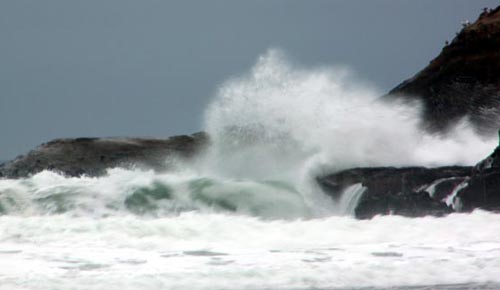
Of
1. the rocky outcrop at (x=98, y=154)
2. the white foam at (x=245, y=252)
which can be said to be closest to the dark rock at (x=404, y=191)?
the white foam at (x=245, y=252)

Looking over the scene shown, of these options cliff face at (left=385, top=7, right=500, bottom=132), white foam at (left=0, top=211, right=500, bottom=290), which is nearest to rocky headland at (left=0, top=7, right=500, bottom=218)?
cliff face at (left=385, top=7, right=500, bottom=132)

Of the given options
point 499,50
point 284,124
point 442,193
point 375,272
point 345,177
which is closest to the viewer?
point 375,272

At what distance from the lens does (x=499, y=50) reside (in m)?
24.8

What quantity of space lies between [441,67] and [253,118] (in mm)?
6395

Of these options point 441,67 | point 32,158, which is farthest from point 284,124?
point 32,158

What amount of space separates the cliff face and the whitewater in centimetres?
53

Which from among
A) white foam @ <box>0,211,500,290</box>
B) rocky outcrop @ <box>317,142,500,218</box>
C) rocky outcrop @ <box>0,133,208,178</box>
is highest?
rocky outcrop @ <box>0,133,208,178</box>

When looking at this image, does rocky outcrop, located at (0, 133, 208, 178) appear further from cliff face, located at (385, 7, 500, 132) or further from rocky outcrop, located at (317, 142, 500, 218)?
rocky outcrop, located at (317, 142, 500, 218)

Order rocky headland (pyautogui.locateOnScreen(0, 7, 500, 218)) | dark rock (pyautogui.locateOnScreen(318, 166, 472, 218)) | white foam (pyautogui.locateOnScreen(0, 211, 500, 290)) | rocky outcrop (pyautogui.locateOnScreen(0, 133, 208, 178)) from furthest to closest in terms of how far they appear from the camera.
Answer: rocky outcrop (pyautogui.locateOnScreen(0, 133, 208, 178))
rocky headland (pyautogui.locateOnScreen(0, 7, 500, 218))
dark rock (pyautogui.locateOnScreen(318, 166, 472, 218))
white foam (pyautogui.locateOnScreen(0, 211, 500, 290))

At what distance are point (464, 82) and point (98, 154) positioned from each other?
10369 millimetres

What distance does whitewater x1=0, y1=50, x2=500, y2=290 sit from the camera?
35.0 ft

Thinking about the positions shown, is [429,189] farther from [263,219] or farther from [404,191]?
[263,219]

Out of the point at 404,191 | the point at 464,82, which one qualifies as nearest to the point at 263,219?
the point at 404,191

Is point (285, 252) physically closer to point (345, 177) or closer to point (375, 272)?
point (375, 272)
